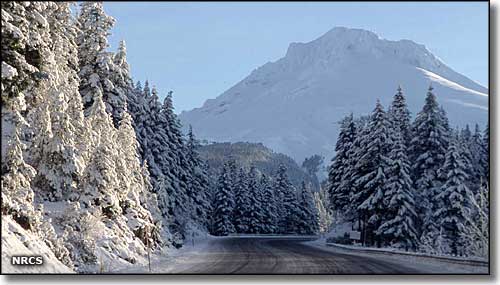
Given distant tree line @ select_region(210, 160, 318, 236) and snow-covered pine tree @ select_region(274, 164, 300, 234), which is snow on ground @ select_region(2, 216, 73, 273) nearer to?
distant tree line @ select_region(210, 160, 318, 236)

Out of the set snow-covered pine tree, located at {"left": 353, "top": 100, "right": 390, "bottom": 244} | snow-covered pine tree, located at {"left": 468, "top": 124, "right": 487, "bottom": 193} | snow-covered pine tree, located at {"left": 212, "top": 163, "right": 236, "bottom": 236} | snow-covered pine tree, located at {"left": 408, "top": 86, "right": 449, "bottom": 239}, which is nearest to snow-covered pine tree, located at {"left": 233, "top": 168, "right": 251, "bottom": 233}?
snow-covered pine tree, located at {"left": 212, "top": 163, "right": 236, "bottom": 236}

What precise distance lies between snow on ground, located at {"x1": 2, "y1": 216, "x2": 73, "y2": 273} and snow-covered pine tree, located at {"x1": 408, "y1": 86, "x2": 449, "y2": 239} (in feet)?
92.6

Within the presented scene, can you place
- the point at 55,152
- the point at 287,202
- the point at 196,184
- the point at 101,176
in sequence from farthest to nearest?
1. the point at 287,202
2. the point at 196,184
3. the point at 101,176
4. the point at 55,152

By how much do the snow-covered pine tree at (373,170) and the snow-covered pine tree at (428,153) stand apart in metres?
2.13

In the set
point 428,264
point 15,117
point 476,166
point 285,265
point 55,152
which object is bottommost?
point 285,265

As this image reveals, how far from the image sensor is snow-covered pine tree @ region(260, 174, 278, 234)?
80812mm

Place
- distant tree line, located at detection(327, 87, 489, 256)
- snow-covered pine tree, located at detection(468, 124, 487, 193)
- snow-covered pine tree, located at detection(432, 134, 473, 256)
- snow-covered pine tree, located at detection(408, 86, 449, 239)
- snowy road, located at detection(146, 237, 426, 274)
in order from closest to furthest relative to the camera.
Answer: snowy road, located at detection(146, 237, 426, 274) < snow-covered pine tree, located at detection(468, 124, 487, 193) < snow-covered pine tree, located at detection(432, 134, 473, 256) < distant tree line, located at detection(327, 87, 489, 256) < snow-covered pine tree, located at detection(408, 86, 449, 239)

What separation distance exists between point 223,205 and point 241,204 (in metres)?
5.30

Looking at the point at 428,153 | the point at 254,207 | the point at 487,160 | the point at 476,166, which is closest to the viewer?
the point at 487,160

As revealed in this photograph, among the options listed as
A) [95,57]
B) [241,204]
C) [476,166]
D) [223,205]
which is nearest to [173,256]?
[95,57]

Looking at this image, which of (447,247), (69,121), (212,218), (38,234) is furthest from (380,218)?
(212,218)

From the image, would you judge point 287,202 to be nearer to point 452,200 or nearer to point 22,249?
point 452,200

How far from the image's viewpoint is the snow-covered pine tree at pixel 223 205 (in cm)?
7244

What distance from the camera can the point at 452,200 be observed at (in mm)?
34094
